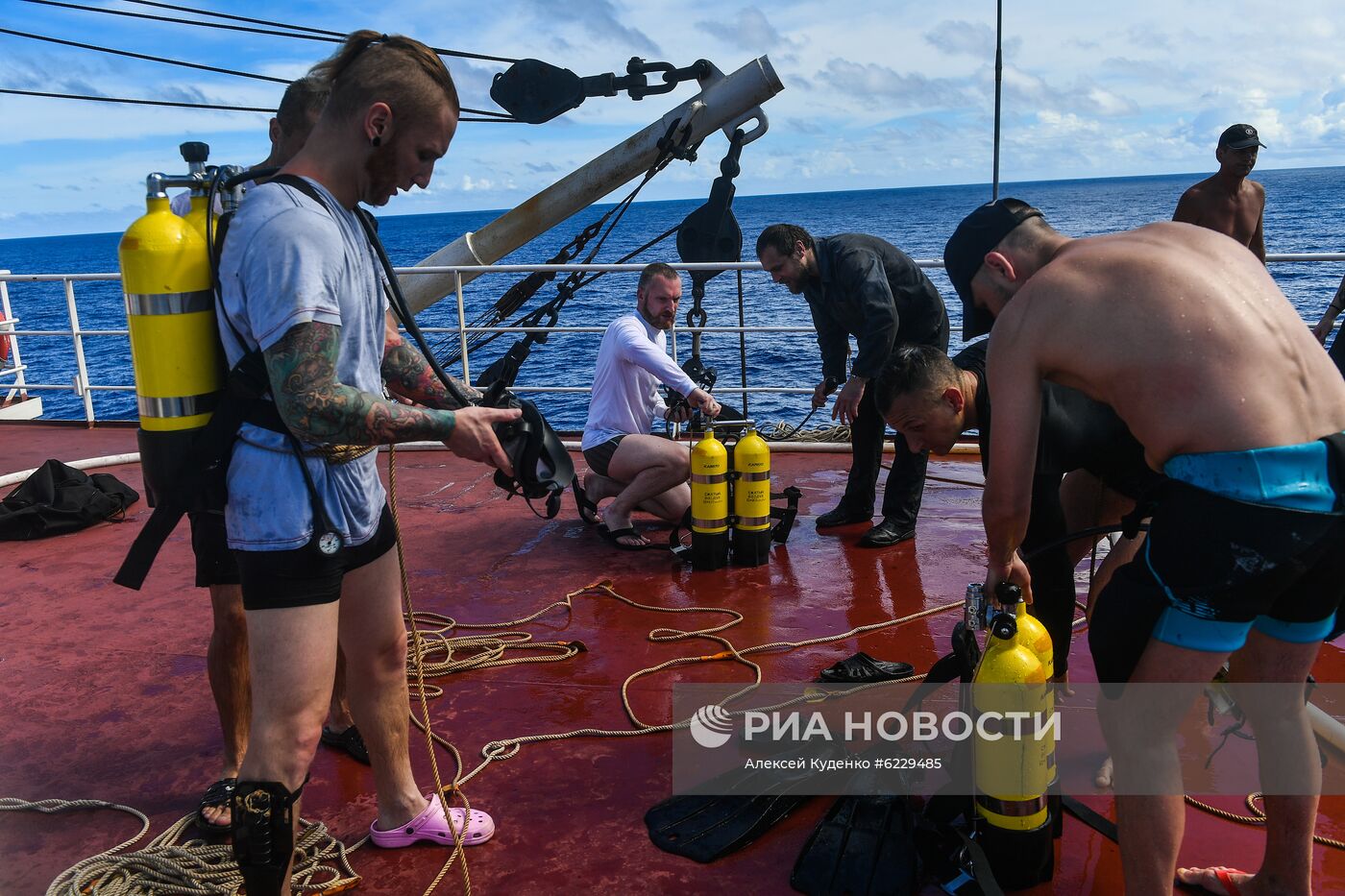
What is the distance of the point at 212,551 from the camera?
2.89 m

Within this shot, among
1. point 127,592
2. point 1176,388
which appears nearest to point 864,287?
point 1176,388

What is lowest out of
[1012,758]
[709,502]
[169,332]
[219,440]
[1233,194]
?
[709,502]

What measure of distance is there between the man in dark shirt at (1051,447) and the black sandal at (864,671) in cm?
61

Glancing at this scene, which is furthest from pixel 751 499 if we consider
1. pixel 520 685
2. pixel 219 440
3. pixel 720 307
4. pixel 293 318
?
pixel 720 307

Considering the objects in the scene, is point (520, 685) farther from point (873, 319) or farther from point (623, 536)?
point (873, 319)

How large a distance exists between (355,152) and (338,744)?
2.23 m

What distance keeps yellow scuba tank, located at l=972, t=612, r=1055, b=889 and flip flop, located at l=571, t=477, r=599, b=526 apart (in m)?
3.73

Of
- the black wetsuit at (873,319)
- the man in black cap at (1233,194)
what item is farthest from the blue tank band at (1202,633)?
the man in black cap at (1233,194)

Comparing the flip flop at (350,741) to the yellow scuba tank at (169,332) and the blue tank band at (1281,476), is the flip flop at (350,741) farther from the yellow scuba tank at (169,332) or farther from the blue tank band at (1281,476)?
the blue tank band at (1281,476)

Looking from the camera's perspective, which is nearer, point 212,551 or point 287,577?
point 287,577

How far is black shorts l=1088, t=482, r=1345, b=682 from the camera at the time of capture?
216cm

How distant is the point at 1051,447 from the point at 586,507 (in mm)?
3379

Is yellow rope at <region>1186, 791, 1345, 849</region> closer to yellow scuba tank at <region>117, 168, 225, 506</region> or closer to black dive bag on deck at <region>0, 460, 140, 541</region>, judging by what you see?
yellow scuba tank at <region>117, 168, 225, 506</region>

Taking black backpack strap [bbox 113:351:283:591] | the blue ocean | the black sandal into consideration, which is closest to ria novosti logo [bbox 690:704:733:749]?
the black sandal
